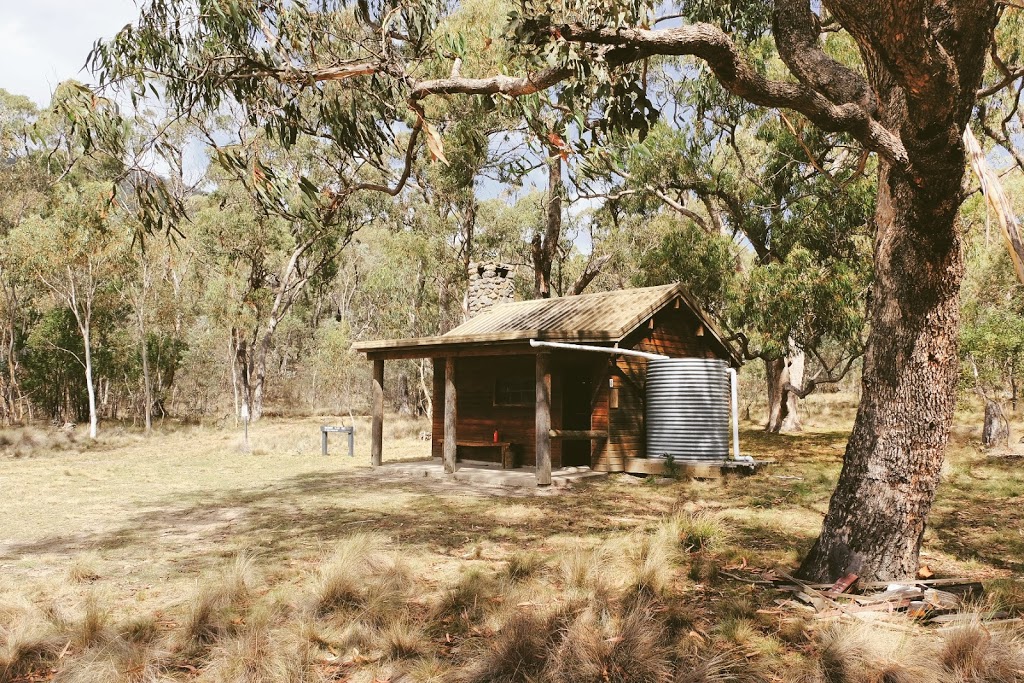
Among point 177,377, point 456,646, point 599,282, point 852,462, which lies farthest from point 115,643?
point 177,377

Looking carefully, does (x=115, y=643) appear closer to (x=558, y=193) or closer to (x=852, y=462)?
(x=852, y=462)

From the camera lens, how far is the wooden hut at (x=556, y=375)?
1255 cm

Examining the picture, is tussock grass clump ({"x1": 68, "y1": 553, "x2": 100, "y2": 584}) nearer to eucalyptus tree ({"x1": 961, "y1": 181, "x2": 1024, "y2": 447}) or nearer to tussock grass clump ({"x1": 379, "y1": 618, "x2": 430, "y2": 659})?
tussock grass clump ({"x1": 379, "y1": 618, "x2": 430, "y2": 659})

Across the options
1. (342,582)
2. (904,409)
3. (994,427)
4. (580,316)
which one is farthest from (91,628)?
(994,427)

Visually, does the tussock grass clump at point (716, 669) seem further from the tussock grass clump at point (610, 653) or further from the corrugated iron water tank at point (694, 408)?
the corrugated iron water tank at point (694, 408)

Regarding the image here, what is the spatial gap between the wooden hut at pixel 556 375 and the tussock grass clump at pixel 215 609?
7046 mm

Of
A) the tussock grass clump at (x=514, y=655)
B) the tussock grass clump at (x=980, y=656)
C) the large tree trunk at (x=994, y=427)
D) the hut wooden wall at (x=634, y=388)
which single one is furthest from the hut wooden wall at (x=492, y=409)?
the large tree trunk at (x=994, y=427)

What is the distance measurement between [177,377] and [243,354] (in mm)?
11090

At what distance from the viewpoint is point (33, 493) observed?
1157 cm

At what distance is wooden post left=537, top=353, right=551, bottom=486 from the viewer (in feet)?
38.9

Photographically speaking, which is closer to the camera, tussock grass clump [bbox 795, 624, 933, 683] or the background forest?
tussock grass clump [bbox 795, 624, 933, 683]

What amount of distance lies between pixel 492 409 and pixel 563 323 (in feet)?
8.62

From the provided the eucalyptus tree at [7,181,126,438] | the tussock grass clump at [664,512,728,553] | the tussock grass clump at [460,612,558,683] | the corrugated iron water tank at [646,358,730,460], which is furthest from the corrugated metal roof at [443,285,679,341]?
the eucalyptus tree at [7,181,126,438]

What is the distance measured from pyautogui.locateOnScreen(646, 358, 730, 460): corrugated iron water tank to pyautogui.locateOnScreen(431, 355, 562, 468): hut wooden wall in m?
2.23
